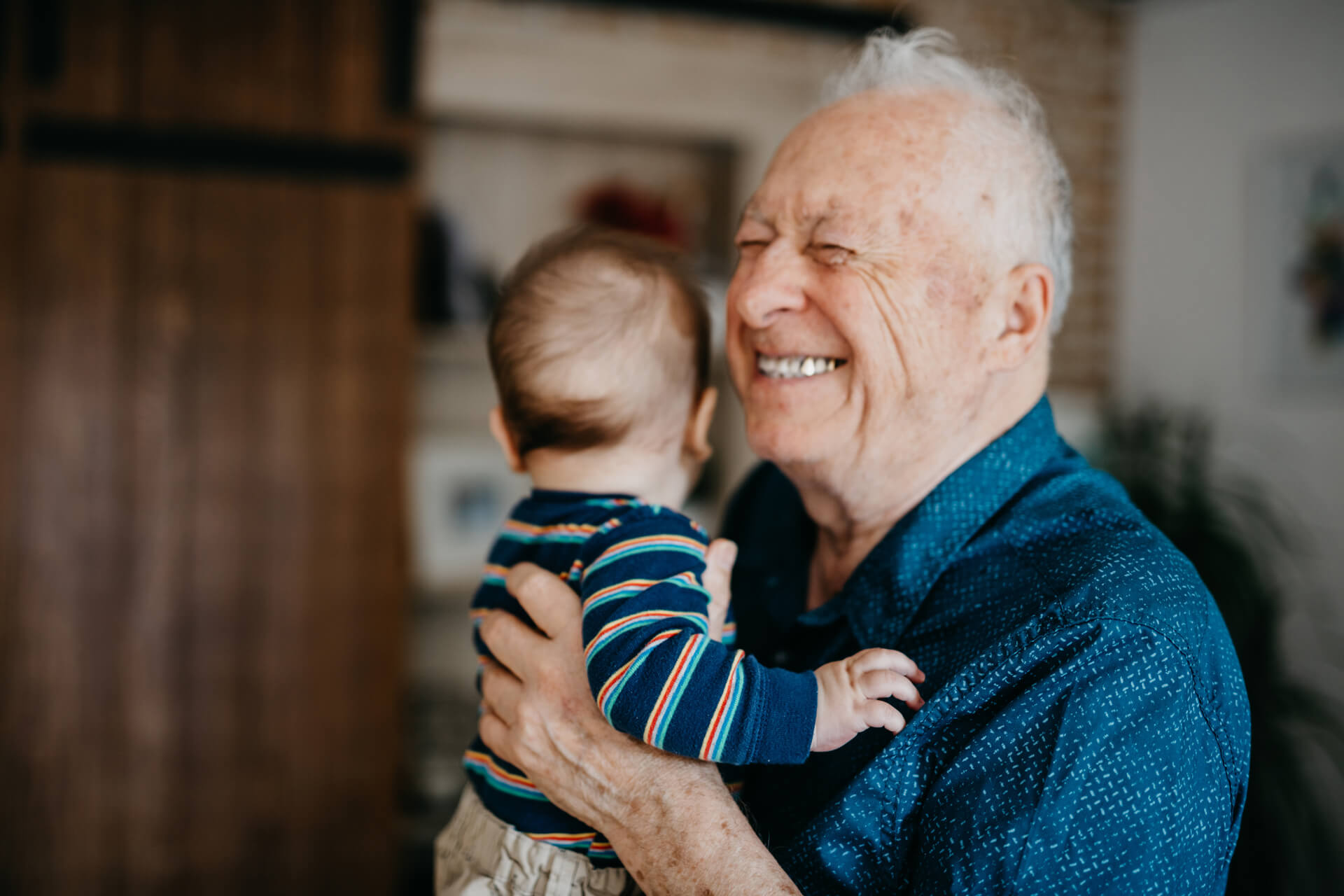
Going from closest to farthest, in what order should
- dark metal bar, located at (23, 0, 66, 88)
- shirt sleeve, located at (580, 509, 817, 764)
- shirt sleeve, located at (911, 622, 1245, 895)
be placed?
shirt sleeve, located at (911, 622, 1245, 895), shirt sleeve, located at (580, 509, 817, 764), dark metal bar, located at (23, 0, 66, 88)

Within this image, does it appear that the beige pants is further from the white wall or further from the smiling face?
the white wall

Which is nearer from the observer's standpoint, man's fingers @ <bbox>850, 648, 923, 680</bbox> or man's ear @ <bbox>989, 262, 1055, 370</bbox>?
man's fingers @ <bbox>850, 648, 923, 680</bbox>

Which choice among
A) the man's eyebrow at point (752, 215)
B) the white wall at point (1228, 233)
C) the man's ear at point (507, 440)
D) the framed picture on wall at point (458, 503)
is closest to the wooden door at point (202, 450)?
the framed picture on wall at point (458, 503)

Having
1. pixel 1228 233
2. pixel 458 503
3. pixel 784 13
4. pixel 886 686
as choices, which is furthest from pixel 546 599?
pixel 1228 233

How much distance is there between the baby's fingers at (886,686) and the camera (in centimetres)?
89

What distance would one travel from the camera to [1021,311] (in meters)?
1.11

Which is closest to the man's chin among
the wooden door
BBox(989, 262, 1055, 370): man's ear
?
BBox(989, 262, 1055, 370): man's ear

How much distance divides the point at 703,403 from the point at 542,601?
1.09ft

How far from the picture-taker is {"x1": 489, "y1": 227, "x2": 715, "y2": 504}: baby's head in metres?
1.07

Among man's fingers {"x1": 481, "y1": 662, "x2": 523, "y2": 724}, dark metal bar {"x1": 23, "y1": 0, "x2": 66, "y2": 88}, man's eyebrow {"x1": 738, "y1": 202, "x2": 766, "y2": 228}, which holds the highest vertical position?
dark metal bar {"x1": 23, "y1": 0, "x2": 66, "y2": 88}

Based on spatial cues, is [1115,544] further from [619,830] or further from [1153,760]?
[619,830]

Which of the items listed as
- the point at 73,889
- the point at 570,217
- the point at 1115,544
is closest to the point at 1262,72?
the point at 570,217

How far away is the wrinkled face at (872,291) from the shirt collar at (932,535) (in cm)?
6

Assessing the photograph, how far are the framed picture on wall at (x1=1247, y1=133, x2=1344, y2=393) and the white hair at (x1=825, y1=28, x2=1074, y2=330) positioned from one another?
2222 mm
